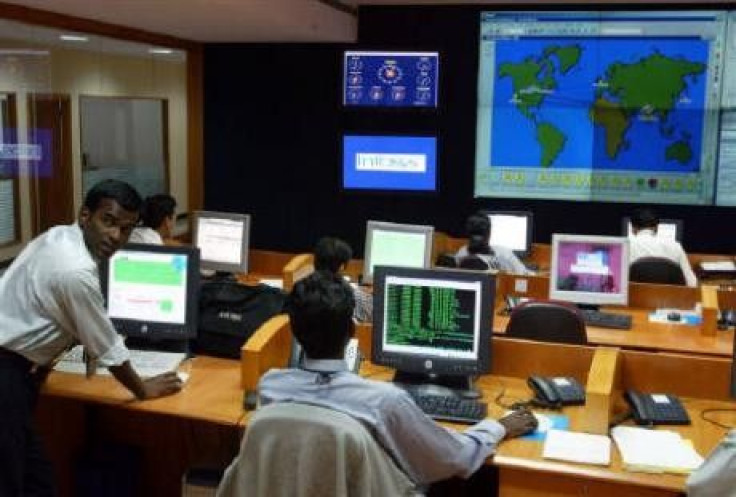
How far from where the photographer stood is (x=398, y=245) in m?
5.15

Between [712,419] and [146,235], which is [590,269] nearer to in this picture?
[712,419]

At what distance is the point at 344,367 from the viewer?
2.08 metres

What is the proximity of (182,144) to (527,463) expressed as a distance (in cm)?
546

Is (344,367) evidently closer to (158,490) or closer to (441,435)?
(441,435)

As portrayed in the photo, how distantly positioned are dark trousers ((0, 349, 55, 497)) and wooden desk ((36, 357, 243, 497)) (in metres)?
0.36

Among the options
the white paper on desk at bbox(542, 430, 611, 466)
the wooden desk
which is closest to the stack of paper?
the white paper on desk at bbox(542, 430, 611, 466)

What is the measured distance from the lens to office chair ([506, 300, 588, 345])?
4.02 metres

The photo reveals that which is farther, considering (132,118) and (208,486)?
(132,118)

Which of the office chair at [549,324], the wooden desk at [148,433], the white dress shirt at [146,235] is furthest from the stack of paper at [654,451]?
the white dress shirt at [146,235]

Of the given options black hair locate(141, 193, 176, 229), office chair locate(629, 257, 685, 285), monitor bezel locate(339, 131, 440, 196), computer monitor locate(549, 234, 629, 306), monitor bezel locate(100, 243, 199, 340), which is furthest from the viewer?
monitor bezel locate(339, 131, 440, 196)

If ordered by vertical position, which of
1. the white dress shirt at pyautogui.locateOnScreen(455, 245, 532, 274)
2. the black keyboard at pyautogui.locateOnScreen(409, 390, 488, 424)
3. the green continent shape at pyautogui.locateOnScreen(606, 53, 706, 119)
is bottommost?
the black keyboard at pyautogui.locateOnScreen(409, 390, 488, 424)

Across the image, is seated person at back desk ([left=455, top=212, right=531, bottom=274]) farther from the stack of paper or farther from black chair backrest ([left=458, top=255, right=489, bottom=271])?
the stack of paper

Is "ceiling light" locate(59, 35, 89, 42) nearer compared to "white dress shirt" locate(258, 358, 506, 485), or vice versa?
"white dress shirt" locate(258, 358, 506, 485)

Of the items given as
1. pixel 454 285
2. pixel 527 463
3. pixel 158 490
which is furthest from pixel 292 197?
pixel 527 463
